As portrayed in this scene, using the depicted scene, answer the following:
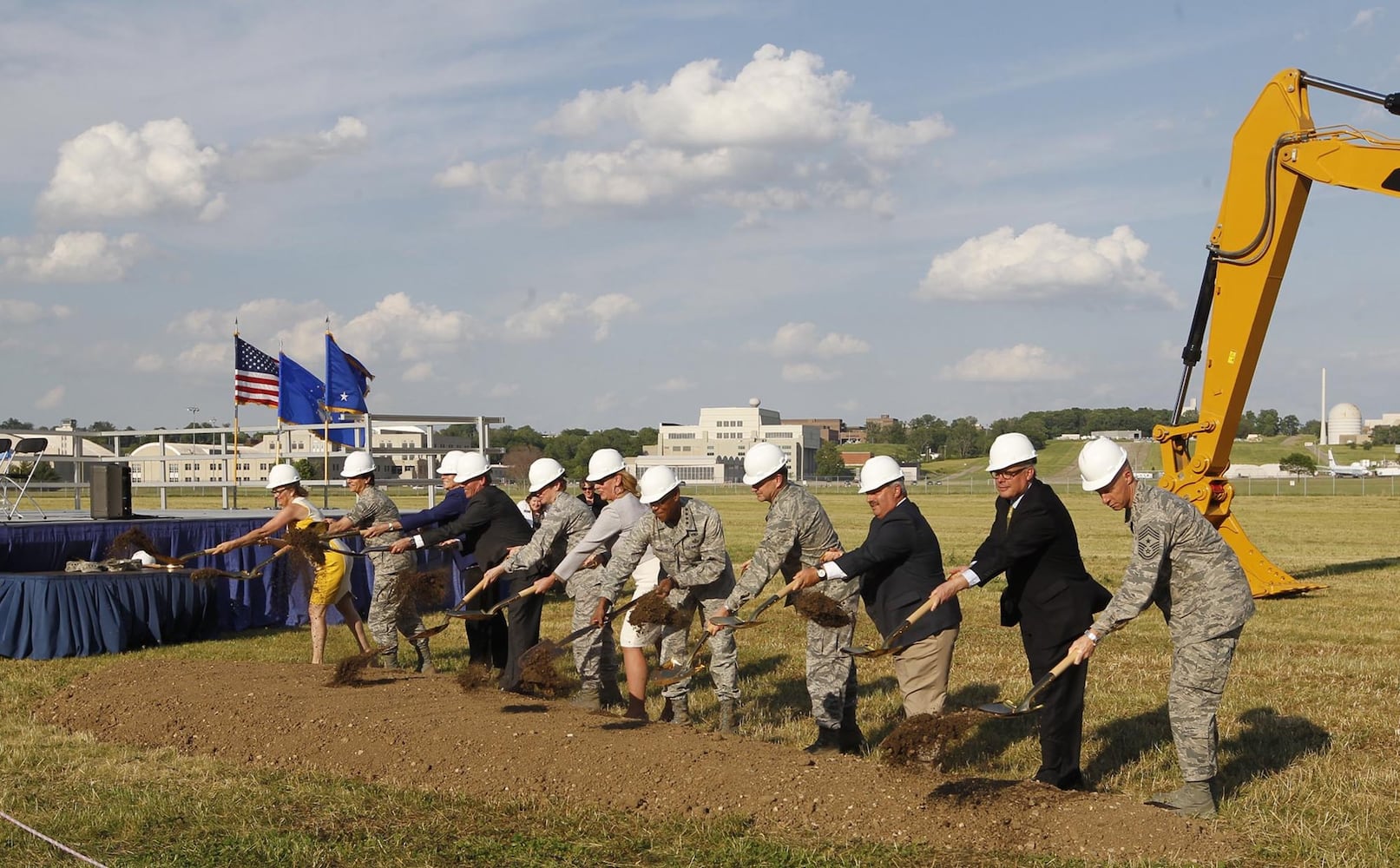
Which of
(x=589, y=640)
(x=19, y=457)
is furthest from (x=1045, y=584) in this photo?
(x=19, y=457)

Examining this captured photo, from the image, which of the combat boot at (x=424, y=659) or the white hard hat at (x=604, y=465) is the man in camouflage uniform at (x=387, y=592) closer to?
the combat boot at (x=424, y=659)

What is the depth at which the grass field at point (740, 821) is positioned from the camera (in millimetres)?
6422

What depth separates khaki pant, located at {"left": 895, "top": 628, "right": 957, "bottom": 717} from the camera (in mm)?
7938

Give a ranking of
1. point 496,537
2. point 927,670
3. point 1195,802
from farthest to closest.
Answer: point 496,537 → point 927,670 → point 1195,802

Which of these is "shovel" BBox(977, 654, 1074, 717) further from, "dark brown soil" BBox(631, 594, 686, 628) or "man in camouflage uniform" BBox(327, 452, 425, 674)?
"man in camouflage uniform" BBox(327, 452, 425, 674)

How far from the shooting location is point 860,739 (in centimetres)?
876

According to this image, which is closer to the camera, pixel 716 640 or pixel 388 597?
pixel 716 640

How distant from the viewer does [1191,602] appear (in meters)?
6.89

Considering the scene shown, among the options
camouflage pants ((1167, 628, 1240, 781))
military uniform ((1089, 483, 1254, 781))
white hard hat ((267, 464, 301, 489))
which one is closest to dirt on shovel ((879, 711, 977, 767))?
military uniform ((1089, 483, 1254, 781))

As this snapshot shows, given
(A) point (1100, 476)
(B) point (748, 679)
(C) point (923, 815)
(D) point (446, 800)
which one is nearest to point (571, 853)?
(D) point (446, 800)

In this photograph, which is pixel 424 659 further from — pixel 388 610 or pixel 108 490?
pixel 108 490

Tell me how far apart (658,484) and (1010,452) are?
8.30 feet

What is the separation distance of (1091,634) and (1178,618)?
1.77 feet

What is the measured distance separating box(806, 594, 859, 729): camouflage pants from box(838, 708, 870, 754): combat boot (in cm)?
2
